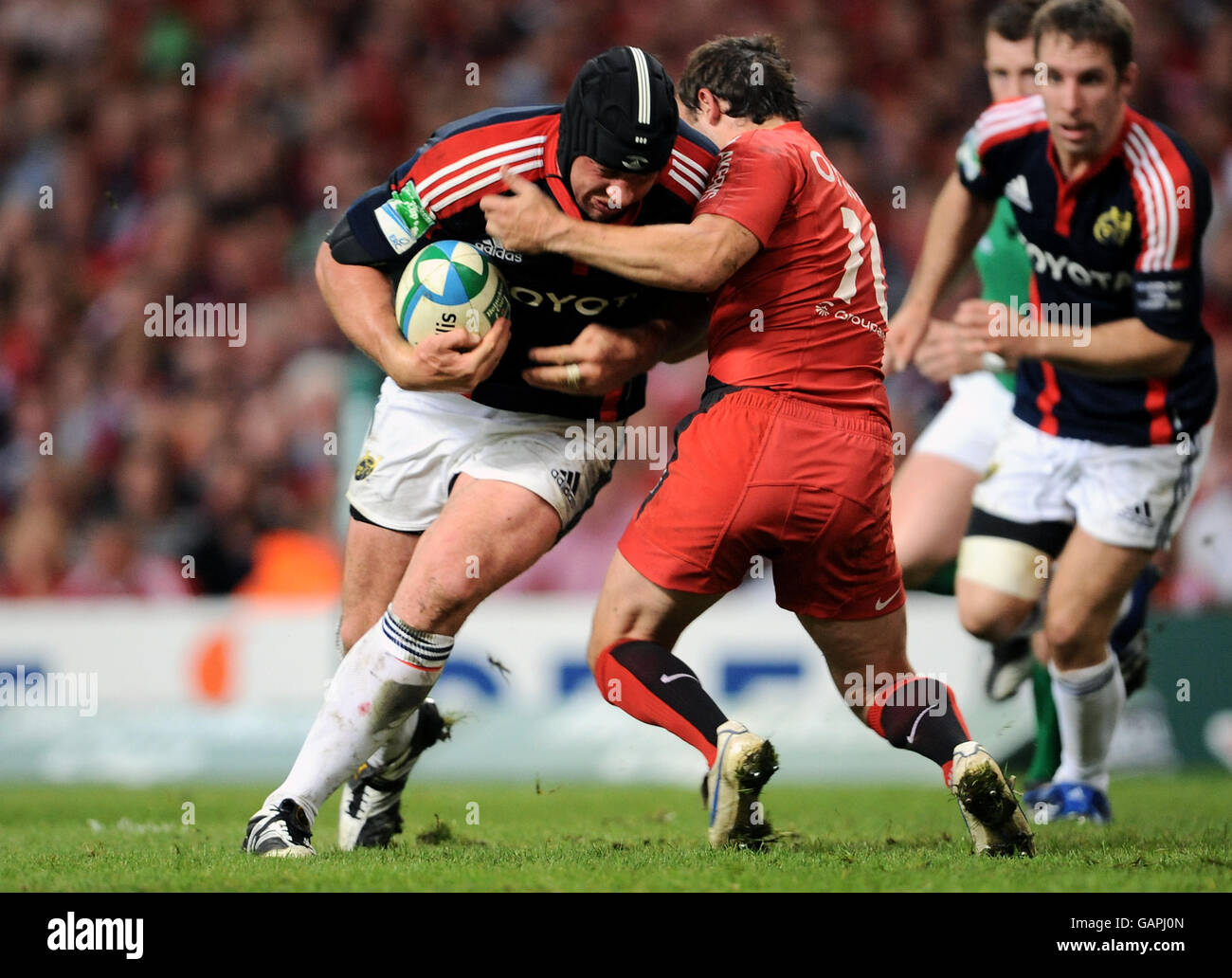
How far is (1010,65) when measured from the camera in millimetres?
7121

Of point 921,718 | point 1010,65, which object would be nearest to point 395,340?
point 921,718

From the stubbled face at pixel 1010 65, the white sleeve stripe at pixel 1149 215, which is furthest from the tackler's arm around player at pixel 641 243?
the stubbled face at pixel 1010 65

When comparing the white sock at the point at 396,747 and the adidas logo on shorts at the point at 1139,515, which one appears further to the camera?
the adidas logo on shorts at the point at 1139,515

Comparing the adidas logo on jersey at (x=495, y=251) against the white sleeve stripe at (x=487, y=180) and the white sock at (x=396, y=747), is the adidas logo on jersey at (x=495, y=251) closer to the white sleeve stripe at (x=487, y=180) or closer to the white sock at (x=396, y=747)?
the white sleeve stripe at (x=487, y=180)

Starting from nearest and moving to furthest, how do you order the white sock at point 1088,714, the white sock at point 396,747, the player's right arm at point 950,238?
the white sock at point 396,747 < the white sock at point 1088,714 < the player's right arm at point 950,238

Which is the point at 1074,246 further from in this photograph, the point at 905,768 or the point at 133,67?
the point at 133,67

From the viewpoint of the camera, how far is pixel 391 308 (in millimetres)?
4801

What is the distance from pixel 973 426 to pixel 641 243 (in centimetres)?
311

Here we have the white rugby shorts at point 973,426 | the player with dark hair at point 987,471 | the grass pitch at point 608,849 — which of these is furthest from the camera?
the white rugby shorts at point 973,426

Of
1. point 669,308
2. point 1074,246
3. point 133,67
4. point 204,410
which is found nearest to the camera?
point 669,308

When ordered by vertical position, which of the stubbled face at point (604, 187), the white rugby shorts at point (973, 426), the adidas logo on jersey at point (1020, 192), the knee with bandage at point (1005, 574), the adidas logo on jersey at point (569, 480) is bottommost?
the knee with bandage at point (1005, 574)

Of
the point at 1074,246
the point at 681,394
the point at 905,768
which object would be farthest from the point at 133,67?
the point at 1074,246

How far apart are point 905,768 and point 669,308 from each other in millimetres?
4904

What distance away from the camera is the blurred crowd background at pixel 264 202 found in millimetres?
11188
